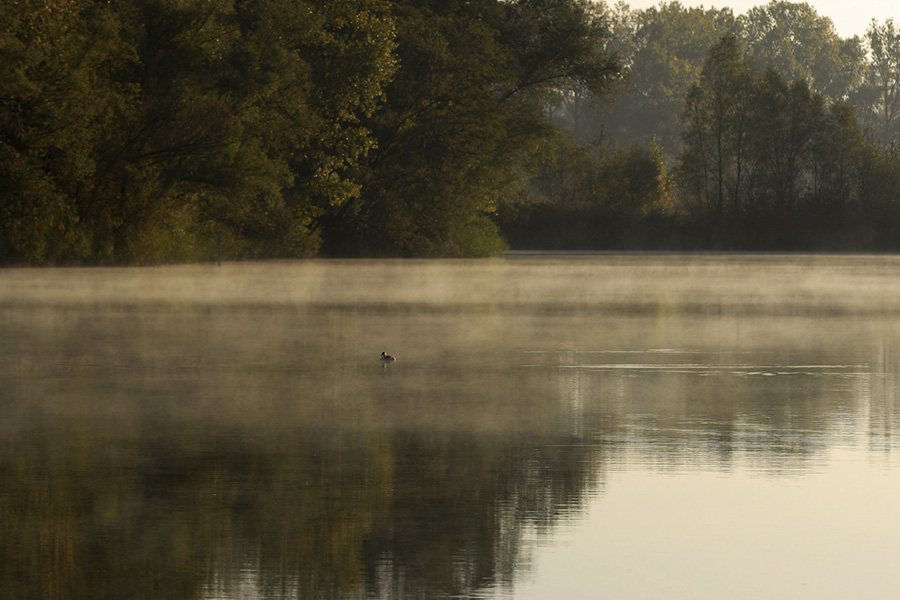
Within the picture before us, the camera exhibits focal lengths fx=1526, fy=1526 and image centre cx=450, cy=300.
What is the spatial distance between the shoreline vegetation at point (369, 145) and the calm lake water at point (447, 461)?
898 inches

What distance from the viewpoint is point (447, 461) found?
9547 millimetres

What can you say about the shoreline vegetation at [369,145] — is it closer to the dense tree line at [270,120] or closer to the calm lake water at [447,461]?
the dense tree line at [270,120]

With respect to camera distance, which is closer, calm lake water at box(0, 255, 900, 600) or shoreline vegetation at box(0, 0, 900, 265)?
calm lake water at box(0, 255, 900, 600)

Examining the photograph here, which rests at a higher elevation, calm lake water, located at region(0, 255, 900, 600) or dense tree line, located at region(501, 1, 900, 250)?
dense tree line, located at region(501, 1, 900, 250)

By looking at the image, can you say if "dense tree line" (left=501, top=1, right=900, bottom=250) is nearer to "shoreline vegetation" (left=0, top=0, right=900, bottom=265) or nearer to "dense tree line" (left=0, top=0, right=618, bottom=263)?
"shoreline vegetation" (left=0, top=0, right=900, bottom=265)

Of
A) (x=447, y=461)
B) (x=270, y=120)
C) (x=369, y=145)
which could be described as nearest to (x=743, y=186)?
(x=369, y=145)

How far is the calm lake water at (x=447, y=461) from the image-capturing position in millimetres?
6406

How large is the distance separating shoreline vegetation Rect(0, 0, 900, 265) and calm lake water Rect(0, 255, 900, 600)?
74.8 feet

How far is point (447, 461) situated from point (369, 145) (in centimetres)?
4982

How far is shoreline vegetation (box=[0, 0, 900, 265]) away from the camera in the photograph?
4422 centimetres

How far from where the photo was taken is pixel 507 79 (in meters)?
67.4

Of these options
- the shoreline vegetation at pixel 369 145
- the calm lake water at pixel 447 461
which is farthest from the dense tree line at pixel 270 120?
the calm lake water at pixel 447 461

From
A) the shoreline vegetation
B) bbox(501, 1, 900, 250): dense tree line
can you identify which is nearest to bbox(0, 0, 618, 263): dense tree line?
the shoreline vegetation

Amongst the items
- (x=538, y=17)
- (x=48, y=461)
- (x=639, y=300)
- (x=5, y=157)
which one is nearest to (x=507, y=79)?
(x=538, y=17)
